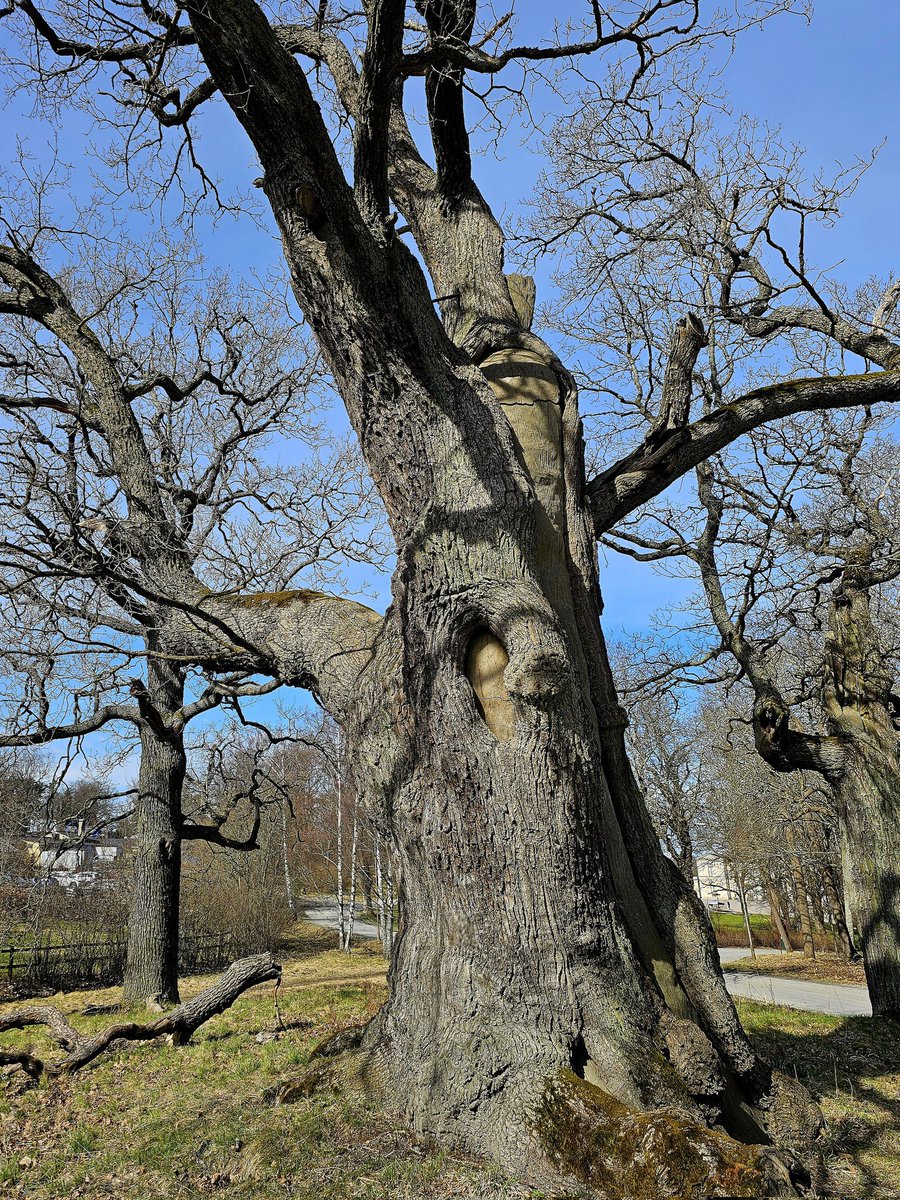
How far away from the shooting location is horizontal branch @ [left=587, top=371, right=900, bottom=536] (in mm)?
5590

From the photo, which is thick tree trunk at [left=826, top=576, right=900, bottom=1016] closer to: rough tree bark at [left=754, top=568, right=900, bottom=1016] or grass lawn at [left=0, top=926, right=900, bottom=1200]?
rough tree bark at [left=754, top=568, right=900, bottom=1016]

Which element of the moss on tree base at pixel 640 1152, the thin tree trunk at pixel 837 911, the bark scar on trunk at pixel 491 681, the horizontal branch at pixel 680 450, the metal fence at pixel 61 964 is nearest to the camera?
the moss on tree base at pixel 640 1152

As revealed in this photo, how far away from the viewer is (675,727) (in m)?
25.3

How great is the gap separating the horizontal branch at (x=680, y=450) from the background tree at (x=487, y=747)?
407mm

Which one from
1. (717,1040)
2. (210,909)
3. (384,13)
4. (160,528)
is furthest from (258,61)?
(210,909)

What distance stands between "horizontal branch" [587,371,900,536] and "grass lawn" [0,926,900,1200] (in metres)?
3.81

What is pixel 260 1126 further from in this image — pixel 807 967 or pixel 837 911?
pixel 837 911

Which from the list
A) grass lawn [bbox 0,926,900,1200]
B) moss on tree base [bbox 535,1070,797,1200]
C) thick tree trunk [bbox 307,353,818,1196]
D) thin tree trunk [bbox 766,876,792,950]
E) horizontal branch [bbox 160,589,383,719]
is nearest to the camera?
moss on tree base [bbox 535,1070,797,1200]

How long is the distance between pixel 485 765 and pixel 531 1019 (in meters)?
1.16

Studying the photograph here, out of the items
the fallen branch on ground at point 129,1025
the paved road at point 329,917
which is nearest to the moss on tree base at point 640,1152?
the fallen branch on ground at point 129,1025

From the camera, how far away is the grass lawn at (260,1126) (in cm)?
339

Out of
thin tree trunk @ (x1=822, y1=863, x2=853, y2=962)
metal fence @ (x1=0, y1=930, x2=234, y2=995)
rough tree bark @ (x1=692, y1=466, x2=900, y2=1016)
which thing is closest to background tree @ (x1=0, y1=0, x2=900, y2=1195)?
rough tree bark @ (x1=692, y1=466, x2=900, y2=1016)

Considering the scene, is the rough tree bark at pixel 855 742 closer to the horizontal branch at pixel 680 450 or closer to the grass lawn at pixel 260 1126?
the grass lawn at pixel 260 1126

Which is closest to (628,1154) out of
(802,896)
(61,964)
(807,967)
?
(61,964)
